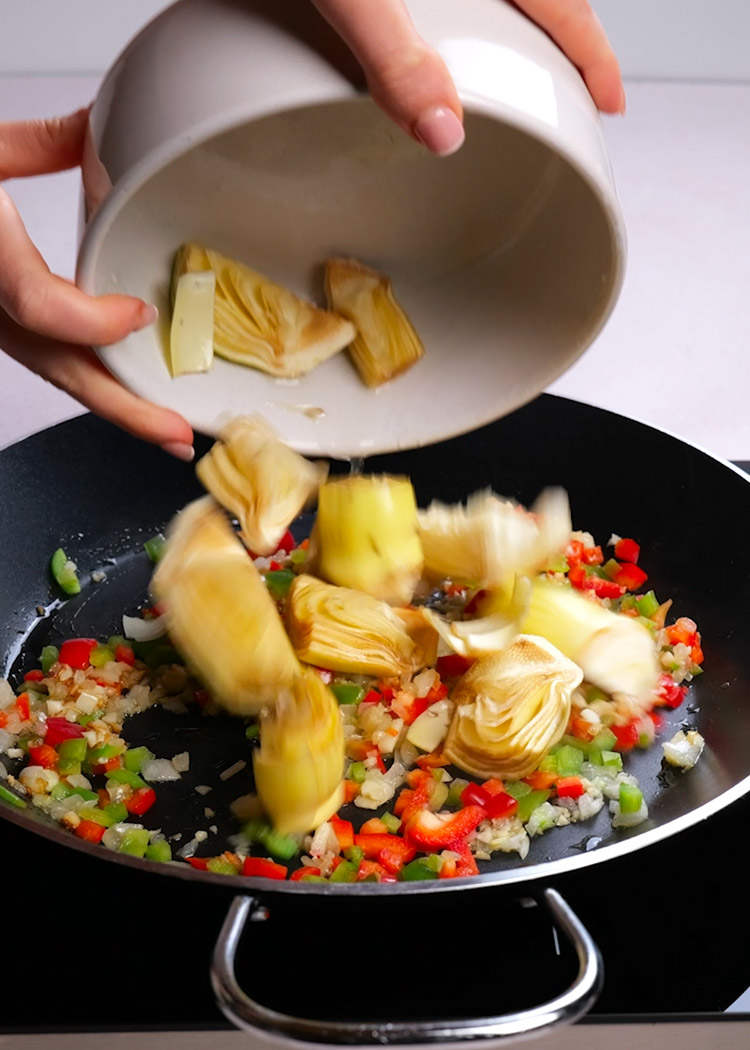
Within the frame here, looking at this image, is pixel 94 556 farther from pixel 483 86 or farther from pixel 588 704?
pixel 483 86

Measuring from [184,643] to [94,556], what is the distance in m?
0.37

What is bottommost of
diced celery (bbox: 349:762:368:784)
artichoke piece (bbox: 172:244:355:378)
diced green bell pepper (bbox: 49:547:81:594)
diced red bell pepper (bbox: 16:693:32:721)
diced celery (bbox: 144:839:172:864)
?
diced green bell pepper (bbox: 49:547:81:594)

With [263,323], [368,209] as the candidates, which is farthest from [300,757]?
[368,209]

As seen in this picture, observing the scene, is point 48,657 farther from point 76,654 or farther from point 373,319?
point 373,319

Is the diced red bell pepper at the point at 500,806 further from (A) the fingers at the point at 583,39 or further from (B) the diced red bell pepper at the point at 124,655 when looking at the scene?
(A) the fingers at the point at 583,39

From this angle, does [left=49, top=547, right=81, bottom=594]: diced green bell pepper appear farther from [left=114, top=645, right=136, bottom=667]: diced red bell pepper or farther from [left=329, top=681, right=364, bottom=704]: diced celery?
[left=329, top=681, right=364, bottom=704]: diced celery

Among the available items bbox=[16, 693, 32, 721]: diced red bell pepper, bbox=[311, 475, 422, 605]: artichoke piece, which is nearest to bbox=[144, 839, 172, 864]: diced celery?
bbox=[16, 693, 32, 721]: diced red bell pepper

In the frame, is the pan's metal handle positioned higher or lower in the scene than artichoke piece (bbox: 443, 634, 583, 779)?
higher

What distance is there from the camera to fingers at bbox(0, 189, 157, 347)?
912mm

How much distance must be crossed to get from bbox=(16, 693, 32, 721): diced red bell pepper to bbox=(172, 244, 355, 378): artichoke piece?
15.3 inches

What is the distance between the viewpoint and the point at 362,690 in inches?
45.6

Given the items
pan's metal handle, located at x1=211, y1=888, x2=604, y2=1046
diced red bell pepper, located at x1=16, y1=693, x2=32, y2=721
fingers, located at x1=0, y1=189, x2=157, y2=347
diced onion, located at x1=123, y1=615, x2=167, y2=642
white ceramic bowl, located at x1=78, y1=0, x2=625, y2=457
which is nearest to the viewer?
pan's metal handle, located at x1=211, y1=888, x2=604, y2=1046

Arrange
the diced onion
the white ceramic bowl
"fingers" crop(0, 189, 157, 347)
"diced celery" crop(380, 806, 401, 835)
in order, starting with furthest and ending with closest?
the diced onion → "diced celery" crop(380, 806, 401, 835) → "fingers" crop(0, 189, 157, 347) → the white ceramic bowl

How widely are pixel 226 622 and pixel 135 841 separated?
203 mm
